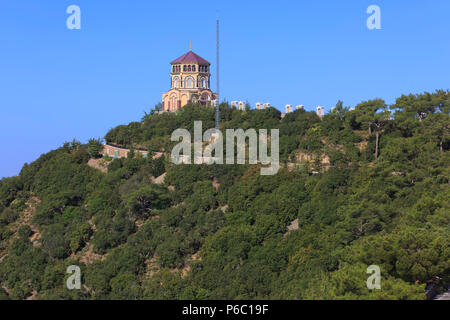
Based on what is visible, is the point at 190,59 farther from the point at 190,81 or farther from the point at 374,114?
the point at 374,114

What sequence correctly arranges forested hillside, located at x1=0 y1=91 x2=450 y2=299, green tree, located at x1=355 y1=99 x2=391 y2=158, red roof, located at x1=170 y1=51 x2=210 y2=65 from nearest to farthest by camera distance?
1. forested hillside, located at x1=0 y1=91 x2=450 y2=299
2. green tree, located at x1=355 y1=99 x2=391 y2=158
3. red roof, located at x1=170 y1=51 x2=210 y2=65

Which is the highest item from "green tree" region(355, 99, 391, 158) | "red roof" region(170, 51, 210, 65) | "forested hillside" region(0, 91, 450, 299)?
"red roof" region(170, 51, 210, 65)

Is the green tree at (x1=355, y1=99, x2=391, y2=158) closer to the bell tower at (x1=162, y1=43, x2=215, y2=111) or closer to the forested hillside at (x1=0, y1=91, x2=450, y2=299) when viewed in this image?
the forested hillside at (x1=0, y1=91, x2=450, y2=299)

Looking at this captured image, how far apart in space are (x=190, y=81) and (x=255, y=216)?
28866 millimetres

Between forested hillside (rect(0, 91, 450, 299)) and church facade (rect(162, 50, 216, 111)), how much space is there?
621 cm

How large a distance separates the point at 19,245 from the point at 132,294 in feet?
57.5

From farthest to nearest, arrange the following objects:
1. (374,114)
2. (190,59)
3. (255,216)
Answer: (190,59) < (374,114) < (255,216)

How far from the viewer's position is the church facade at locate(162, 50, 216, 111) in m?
83.0

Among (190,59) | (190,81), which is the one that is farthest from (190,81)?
(190,59)

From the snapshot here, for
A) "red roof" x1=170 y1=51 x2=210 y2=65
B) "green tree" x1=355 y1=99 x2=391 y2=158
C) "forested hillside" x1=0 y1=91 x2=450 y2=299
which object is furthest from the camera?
"red roof" x1=170 y1=51 x2=210 y2=65

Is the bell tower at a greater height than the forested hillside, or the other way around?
the bell tower

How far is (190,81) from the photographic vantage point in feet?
274

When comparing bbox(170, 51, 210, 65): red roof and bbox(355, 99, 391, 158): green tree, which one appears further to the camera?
bbox(170, 51, 210, 65): red roof

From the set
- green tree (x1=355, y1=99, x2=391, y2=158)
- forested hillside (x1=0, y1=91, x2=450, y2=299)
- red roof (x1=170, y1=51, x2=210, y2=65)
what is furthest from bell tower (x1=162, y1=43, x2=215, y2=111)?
green tree (x1=355, y1=99, x2=391, y2=158)
